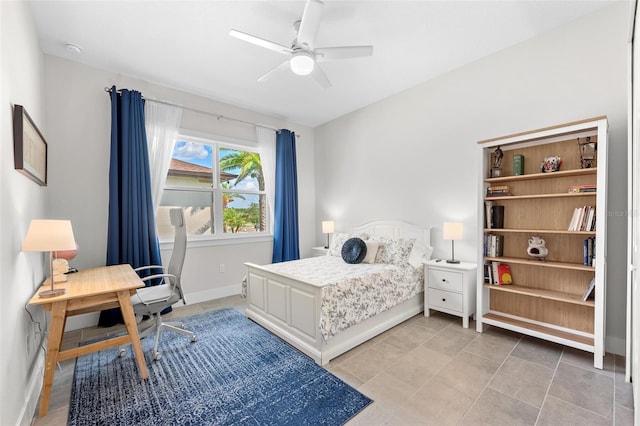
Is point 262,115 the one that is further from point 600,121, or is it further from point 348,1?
point 600,121

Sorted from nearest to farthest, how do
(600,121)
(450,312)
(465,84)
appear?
1. (600,121)
2. (450,312)
3. (465,84)

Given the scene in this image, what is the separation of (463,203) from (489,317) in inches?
49.8

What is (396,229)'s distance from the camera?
386 cm

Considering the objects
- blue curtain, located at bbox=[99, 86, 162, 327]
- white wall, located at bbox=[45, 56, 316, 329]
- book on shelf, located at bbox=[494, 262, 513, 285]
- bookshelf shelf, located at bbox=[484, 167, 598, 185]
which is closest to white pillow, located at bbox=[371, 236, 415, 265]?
book on shelf, located at bbox=[494, 262, 513, 285]

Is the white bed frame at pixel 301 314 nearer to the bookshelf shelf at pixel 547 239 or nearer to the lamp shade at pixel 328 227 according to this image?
the bookshelf shelf at pixel 547 239

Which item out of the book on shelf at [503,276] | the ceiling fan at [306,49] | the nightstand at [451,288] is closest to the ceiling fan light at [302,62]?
the ceiling fan at [306,49]

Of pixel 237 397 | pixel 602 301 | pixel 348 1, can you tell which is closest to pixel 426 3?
pixel 348 1

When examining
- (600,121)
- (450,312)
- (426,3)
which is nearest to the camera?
(600,121)

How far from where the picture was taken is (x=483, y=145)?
2.71m

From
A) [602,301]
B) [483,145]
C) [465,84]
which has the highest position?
[465,84]

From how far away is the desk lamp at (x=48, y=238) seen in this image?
1644 mm

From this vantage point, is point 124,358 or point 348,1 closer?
point 348,1

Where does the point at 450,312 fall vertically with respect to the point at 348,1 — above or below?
below

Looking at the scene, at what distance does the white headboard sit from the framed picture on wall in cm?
362
